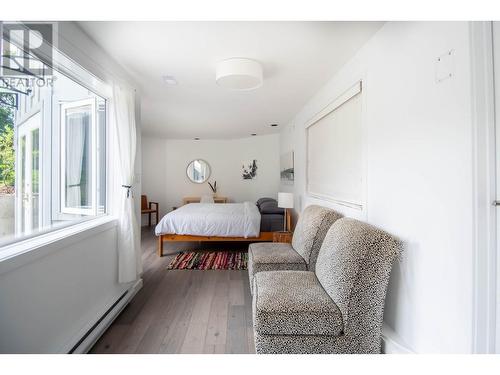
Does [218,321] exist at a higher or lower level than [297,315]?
lower

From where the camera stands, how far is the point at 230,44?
1.73m

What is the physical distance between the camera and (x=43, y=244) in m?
1.30

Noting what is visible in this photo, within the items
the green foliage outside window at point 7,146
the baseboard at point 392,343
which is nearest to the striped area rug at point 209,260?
the baseboard at point 392,343

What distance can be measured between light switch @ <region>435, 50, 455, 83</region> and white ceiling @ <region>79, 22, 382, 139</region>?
618 millimetres

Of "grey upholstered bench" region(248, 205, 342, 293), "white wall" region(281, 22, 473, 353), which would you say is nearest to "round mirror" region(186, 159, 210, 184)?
"grey upholstered bench" region(248, 205, 342, 293)

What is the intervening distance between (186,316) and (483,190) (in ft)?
7.26

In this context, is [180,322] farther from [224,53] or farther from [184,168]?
[184,168]

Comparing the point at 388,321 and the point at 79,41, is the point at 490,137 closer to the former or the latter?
the point at 388,321

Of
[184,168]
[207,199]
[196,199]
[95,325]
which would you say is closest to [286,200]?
[95,325]

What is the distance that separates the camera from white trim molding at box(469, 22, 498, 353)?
99 centimetres

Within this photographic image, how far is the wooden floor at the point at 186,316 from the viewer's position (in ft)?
5.41

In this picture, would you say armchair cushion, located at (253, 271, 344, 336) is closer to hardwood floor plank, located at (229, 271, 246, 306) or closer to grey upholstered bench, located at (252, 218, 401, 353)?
grey upholstered bench, located at (252, 218, 401, 353)
